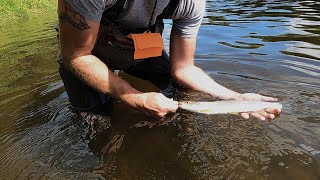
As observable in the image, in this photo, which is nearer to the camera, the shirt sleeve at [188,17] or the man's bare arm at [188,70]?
the shirt sleeve at [188,17]

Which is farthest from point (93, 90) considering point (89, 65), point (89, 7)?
point (89, 7)

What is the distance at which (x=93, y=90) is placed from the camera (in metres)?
3.67

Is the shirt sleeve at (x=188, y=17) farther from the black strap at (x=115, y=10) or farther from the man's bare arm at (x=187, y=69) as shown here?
the black strap at (x=115, y=10)

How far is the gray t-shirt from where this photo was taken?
2811 mm

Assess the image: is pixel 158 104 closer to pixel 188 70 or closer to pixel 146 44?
pixel 146 44

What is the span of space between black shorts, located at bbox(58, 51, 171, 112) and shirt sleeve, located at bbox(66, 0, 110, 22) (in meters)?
0.83

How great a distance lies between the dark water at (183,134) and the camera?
3137 mm

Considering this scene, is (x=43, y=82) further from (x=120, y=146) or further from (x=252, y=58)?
(x=252, y=58)

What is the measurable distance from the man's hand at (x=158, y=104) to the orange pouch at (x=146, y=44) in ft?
2.04

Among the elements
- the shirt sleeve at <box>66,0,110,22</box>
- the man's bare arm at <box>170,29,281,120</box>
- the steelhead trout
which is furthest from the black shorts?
the steelhead trout

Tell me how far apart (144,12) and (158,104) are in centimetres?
87

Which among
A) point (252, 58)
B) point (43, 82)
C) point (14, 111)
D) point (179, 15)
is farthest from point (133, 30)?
point (252, 58)

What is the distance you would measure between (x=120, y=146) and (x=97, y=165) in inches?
15.2

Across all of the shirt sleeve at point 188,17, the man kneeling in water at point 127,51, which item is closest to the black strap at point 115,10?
the man kneeling in water at point 127,51
